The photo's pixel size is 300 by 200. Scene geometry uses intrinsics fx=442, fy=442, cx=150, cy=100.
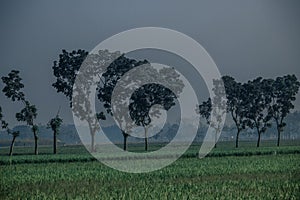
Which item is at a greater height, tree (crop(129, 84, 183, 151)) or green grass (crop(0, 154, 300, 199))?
tree (crop(129, 84, 183, 151))

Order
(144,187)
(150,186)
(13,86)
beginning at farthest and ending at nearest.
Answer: (13,86)
(150,186)
(144,187)

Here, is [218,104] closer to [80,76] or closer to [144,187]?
[80,76]

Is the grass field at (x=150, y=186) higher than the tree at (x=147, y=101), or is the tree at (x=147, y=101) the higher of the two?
the tree at (x=147, y=101)

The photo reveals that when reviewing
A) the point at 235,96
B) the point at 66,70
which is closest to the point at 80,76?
the point at 66,70

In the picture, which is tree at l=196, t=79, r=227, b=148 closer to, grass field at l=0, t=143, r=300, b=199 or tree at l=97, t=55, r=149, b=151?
tree at l=97, t=55, r=149, b=151

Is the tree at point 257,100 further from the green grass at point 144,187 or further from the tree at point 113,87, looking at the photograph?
the green grass at point 144,187

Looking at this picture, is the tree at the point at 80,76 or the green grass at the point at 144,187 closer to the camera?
the green grass at the point at 144,187

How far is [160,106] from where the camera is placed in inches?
2623

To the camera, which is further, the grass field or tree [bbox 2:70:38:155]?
tree [bbox 2:70:38:155]

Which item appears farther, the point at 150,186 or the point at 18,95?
the point at 18,95

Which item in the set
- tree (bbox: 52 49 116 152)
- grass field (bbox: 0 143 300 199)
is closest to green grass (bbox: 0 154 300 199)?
grass field (bbox: 0 143 300 199)

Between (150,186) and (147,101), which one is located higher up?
(147,101)

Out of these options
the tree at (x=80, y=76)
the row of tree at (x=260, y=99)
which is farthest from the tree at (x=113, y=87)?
the row of tree at (x=260, y=99)

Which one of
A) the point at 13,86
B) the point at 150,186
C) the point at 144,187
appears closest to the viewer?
the point at 144,187
